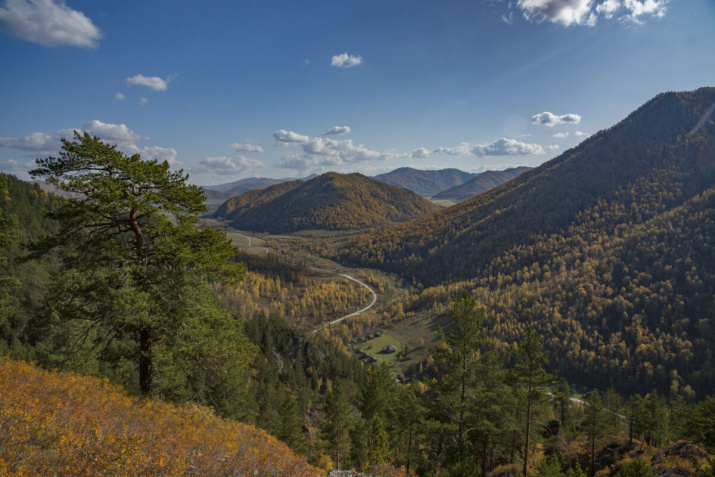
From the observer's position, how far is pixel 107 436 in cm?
952

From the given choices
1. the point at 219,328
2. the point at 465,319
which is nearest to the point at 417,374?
the point at 465,319

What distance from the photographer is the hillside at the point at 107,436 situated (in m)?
8.23

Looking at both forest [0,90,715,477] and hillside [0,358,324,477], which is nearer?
hillside [0,358,324,477]

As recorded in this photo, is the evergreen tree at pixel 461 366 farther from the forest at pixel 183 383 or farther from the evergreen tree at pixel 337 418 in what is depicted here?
the evergreen tree at pixel 337 418

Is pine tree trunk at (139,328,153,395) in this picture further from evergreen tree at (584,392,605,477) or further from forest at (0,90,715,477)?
evergreen tree at (584,392,605,477)

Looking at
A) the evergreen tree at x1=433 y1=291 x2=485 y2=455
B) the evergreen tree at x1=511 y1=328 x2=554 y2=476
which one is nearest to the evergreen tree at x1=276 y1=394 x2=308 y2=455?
the evergreen tree at x1=433 y1=291 x2=485 y2=455

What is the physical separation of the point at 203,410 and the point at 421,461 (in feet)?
69.3

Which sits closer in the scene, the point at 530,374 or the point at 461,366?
the point at 461,366

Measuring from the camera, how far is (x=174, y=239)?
1424cm

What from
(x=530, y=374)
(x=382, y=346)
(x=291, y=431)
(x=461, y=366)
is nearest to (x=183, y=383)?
(x=461, y=366)

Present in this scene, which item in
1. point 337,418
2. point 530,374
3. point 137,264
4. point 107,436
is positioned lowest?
point 337,418

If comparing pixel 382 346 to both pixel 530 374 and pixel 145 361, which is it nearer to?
pixel 530 374

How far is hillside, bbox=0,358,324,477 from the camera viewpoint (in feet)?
27.0

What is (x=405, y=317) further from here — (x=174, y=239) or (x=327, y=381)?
(x=174, y=239)
